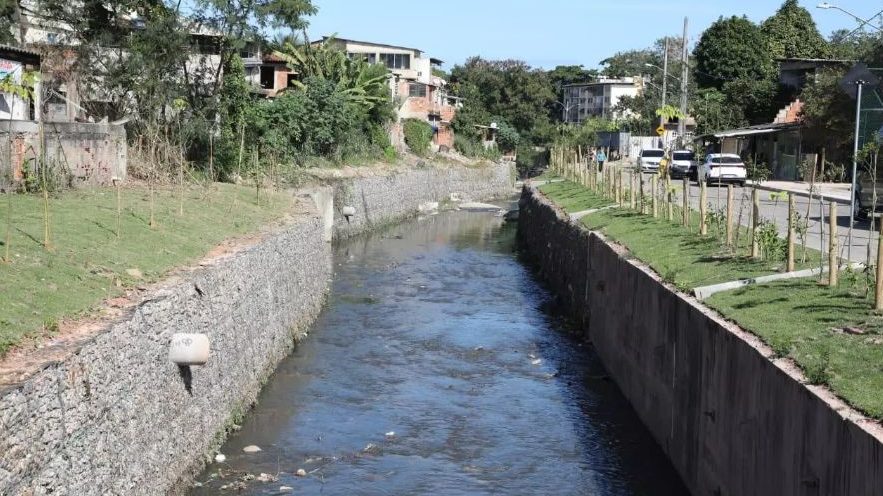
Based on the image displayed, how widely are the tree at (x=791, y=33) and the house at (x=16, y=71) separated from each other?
68619mm

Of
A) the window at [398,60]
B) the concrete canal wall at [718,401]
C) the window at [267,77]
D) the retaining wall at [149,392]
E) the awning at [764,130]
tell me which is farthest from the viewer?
the window at [398,60]

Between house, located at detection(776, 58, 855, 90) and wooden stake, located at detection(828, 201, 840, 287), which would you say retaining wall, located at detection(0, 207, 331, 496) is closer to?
wooden stake, located at detection(828, 201, 840, 287)

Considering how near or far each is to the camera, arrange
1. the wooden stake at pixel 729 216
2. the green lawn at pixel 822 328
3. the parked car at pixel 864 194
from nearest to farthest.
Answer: the green lawn at pixel 822 328
the wooden stake at pixel 729 216
the parked car at pixel 864 194

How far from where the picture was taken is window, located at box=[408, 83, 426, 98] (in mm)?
89062

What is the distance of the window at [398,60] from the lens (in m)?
95.1

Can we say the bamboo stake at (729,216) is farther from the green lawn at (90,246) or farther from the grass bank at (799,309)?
the green lawn at (90,246)

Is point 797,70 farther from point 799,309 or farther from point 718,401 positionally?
point 718,401

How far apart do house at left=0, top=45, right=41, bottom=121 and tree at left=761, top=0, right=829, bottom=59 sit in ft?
225

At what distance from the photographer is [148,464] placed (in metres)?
12.7

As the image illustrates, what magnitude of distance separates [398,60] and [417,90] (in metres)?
6.64

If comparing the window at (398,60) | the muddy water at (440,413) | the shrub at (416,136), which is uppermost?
the window at (398,60)

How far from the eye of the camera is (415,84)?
293 feet

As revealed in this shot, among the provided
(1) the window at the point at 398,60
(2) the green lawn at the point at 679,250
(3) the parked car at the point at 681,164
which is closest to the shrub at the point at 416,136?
(1) the window at the point at 398,60

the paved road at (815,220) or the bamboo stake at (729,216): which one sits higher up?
the bamboo stake at (729,216)
